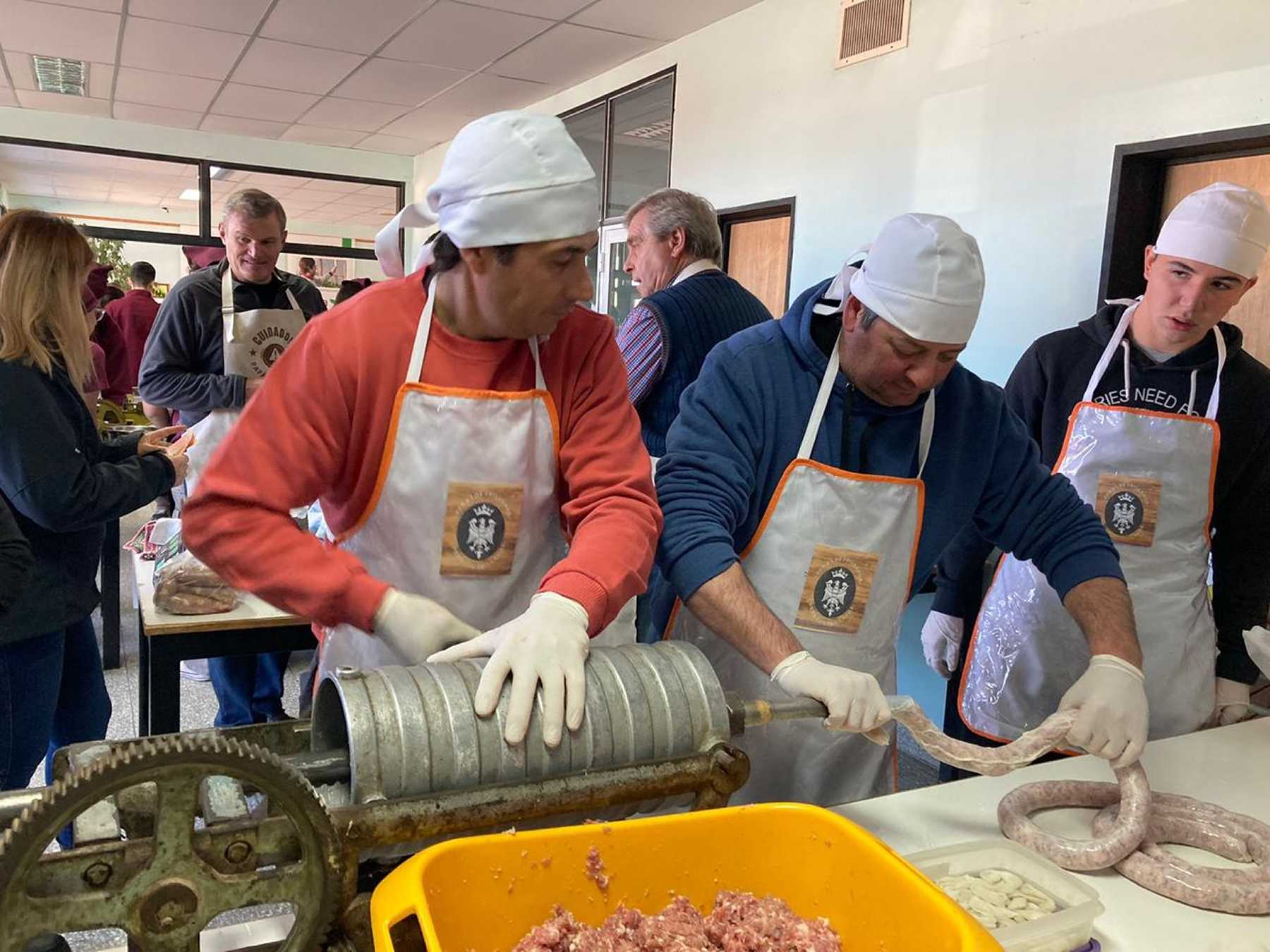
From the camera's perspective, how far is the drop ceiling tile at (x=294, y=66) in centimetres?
608

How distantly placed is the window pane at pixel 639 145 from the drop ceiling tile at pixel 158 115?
378 centimetres

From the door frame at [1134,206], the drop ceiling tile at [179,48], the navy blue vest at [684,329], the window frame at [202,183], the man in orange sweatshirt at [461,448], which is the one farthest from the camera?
the window frame at [202,183]

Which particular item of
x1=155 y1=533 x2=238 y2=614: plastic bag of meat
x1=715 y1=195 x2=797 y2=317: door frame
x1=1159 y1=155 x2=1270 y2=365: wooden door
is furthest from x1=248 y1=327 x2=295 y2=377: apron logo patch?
x1=1159 y1=155 x2=1270 y2=365: wooden door

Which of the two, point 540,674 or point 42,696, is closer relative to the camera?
point 540,674

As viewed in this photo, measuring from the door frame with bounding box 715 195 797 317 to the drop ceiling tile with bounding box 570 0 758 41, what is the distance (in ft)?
3.28

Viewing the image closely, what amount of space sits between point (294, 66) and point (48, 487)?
516cm

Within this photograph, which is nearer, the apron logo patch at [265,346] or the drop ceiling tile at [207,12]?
the apron logo patch at [265,346]

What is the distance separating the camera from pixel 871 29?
4.21 m

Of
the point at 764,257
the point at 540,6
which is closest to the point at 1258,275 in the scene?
the point at 764,257

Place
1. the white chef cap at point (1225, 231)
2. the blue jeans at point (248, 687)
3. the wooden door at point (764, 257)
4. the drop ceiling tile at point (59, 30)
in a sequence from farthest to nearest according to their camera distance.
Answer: the drop ceiling tile at point (59, 30) < the wooden door at point (764, 257) < the blue jeans at point (248, 687) < the white chef cap at point (1225, 231)

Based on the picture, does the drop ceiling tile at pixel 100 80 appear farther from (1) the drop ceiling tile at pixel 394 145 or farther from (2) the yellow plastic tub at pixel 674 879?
(2) the yellow plastic tub at pixel 674 879

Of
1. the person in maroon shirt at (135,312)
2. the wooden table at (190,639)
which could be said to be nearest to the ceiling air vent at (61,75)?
the person in maroon shirt at (135,312)

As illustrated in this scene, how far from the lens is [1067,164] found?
11.1 feet

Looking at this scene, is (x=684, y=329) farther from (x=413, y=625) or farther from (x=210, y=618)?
(x=413, y=625)
